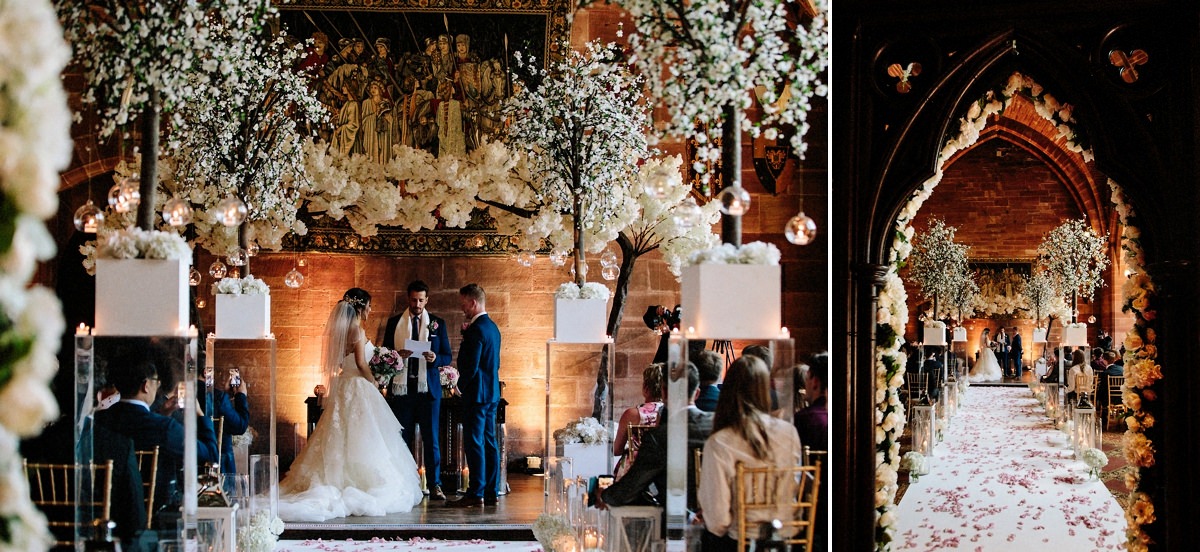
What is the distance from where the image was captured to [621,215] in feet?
29.4

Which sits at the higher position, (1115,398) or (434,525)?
(1115,398)

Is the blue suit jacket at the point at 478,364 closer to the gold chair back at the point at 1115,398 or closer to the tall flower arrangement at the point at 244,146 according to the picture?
the tall flower arrangement at the point at 244,146

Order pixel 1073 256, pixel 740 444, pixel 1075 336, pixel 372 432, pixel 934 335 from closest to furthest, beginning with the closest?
pixel 740 444 → pixel 372 432 → pixel 1075 336 → pixel 934 335 → pixel 1073 256

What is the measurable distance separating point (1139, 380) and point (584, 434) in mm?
3354

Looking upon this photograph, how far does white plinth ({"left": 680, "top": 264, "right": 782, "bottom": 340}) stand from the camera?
4.67 m

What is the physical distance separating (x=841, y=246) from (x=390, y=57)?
6.09m

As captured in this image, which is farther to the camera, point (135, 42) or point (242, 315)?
point (242, 315)

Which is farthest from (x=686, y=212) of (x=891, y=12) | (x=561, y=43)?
(x=561, y=43)

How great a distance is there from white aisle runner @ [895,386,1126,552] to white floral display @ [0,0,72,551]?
202 inches

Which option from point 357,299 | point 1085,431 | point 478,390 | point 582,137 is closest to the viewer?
point 582,137

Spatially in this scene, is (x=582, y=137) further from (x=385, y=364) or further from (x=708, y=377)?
(x=708, y=377)

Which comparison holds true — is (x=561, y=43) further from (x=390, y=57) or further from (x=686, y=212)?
(x=686, y=212)

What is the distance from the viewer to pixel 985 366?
20.7 meters

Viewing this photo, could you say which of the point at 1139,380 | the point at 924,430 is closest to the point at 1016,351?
the point at 924,430
